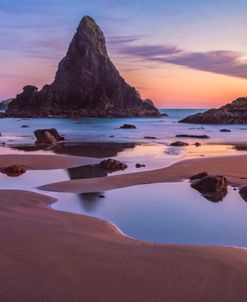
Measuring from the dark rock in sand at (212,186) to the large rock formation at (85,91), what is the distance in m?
93.2

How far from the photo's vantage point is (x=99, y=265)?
6242 millimetres

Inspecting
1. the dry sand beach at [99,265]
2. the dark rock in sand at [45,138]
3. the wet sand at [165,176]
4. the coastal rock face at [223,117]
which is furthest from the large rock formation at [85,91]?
the dry sand beach at [99,265]

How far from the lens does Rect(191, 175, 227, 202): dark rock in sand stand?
39.3 ft

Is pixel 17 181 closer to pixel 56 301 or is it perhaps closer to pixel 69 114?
pixel 56 301

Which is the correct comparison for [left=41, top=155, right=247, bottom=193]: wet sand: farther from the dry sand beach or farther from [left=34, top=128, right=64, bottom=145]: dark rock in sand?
[left=34, top=128, right=64, bottom=145]: dark rock in sand

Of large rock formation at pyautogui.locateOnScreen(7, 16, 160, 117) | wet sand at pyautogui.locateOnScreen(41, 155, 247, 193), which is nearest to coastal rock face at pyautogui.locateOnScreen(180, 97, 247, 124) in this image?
large rock formation at pyautogui.locateOnScreen(7, 16, 160, 117)

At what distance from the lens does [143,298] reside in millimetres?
5238

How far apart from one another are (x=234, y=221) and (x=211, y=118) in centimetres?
6285

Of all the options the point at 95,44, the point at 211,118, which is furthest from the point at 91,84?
the point at 211,118

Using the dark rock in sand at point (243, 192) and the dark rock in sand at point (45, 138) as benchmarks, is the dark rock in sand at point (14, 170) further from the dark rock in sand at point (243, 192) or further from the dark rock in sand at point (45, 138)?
the dark rock in sand at point (45, 138)

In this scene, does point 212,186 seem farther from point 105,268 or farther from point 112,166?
point 105,268

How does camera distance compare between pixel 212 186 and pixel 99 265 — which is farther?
pixel 212 186

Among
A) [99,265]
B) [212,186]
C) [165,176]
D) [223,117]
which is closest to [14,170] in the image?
[165,176]

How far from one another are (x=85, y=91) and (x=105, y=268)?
11490cm
